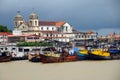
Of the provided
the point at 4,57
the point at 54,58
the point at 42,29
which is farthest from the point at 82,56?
the point at 42,29

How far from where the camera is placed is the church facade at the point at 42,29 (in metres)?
14.0

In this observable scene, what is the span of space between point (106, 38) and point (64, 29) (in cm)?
255

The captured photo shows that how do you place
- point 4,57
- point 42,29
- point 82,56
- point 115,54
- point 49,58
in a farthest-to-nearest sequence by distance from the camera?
point 42,29 → point 115,54 → point 82,56 → point 4,57 → point 49,58

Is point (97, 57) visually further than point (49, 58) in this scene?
Yes

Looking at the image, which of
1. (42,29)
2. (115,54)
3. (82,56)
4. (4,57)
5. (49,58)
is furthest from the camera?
(42,29)

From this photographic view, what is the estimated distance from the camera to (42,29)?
49.5ft

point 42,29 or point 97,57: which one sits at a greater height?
point 42,29

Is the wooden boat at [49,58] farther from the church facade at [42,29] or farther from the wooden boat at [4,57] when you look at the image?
the church facade at [42,29]

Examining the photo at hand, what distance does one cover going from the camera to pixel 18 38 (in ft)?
40.9

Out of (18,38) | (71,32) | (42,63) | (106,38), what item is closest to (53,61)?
(42,63)

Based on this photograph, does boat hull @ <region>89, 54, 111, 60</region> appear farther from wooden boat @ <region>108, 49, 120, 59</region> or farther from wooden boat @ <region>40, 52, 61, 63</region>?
wooden boat @ <region>40, 52, 61, 63</region>

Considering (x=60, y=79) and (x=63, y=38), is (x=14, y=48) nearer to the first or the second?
(x=63, y=38)

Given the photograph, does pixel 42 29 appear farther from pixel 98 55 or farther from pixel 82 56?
pixel 98 55

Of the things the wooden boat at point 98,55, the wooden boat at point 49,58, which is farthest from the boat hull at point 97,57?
the wooden boat at point 49,58
